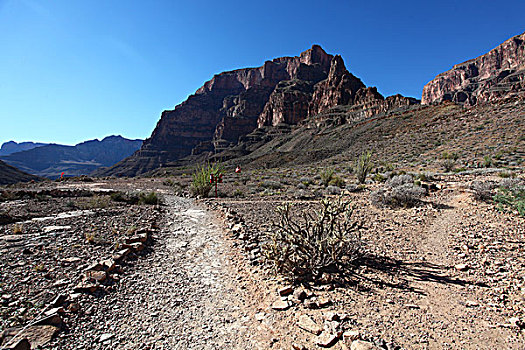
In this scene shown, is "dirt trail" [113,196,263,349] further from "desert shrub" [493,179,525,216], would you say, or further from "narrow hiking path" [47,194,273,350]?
"desert shrub" [493,179,525,216]

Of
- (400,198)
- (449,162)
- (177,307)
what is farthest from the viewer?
(449,162)

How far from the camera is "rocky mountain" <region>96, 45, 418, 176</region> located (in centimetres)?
10975

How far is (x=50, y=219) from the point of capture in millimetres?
7996

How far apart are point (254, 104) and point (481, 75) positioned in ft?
460

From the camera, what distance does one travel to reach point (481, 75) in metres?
150

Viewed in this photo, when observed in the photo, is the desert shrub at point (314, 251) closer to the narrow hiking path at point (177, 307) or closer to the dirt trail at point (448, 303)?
the narrow hiking path at point (177, 307)

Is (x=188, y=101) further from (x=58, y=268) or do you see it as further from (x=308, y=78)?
(x=58, y=268)

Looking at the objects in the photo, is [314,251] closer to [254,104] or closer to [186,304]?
[186,304]

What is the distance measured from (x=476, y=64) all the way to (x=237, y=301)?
219 m

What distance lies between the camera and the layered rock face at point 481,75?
11711 cm

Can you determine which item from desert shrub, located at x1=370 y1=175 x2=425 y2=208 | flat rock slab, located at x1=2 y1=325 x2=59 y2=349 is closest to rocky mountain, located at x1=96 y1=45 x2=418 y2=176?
desert shrub, located at x1=370 y1=175 x2=425 y2=208

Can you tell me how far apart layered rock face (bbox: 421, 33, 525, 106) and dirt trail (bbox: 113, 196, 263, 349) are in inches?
5210

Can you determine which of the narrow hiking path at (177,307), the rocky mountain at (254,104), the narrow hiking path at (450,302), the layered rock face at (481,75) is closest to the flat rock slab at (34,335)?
Result: the narrow hiking path at (177,307)

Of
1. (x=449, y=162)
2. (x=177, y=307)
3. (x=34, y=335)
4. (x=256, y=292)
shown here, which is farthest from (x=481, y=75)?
(x=34, y=335)
